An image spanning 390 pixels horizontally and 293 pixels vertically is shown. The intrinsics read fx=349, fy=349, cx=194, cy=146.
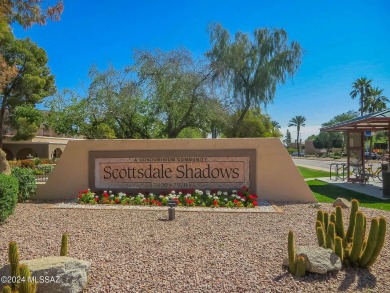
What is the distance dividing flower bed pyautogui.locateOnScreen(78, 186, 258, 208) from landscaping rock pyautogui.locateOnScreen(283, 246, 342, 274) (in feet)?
15.2

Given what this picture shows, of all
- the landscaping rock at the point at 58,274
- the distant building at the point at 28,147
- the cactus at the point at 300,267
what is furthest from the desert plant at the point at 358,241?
the distant building at the point at 28,147

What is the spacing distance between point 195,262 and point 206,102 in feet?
40.6

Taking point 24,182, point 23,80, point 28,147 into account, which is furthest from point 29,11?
point 28,147

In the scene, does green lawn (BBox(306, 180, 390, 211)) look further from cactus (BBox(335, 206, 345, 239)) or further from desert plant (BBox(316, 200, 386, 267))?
desert plant (BBox(316, 200, 386, 267))

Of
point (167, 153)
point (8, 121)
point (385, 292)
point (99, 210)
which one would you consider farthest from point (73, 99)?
point (8, 121)

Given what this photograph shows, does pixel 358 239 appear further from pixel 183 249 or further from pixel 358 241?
pixel 183 249

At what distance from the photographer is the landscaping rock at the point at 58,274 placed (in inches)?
137

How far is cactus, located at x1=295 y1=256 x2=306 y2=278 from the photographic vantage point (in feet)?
13.2

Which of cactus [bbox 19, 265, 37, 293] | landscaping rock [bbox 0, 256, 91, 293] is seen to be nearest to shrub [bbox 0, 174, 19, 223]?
landscaping rock [bbox 0, 256, 91, 293]

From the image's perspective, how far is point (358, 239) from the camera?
428 centimetres

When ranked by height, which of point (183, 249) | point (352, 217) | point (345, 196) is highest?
point (352, 217)

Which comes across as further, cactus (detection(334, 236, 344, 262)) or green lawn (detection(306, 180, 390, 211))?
green lawn (detection(306, 180, 390, 211))

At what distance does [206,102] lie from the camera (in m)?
16.4

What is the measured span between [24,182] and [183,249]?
20.0 feet
